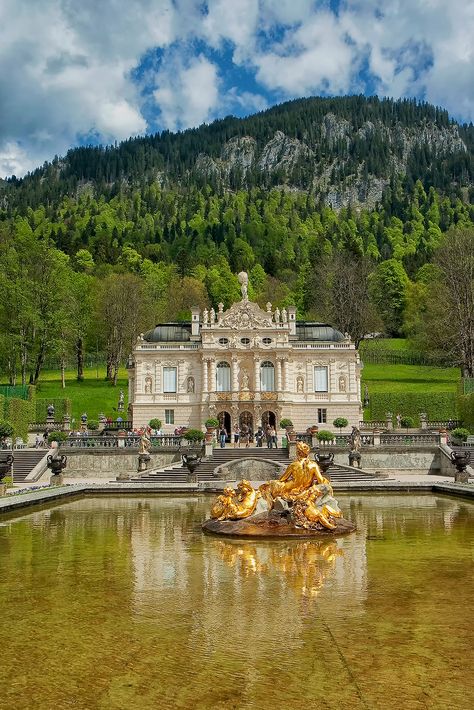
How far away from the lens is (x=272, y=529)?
1572 cm

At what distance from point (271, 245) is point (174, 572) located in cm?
14460

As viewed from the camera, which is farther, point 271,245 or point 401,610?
point 271,245

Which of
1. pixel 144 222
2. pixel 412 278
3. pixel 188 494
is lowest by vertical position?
pixel 188 494

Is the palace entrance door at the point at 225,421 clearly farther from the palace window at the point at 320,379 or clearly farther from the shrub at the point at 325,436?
the shrub at the point at 325,436

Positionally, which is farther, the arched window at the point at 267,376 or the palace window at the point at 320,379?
the palace window at the point at 320,379

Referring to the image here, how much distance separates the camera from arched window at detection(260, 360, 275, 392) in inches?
2212

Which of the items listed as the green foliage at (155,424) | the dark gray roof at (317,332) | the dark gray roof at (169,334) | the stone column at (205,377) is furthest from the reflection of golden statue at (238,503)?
the dark gray roof at (169,334)

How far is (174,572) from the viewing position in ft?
40.6

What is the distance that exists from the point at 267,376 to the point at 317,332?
653cm

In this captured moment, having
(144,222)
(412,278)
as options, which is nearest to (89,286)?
(412,278)

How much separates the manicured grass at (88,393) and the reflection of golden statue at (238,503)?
4582cm

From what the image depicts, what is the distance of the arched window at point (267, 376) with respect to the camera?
56188 millimetres

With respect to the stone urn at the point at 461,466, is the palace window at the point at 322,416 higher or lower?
higher

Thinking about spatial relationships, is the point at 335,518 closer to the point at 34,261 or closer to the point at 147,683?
the point at 147,683
